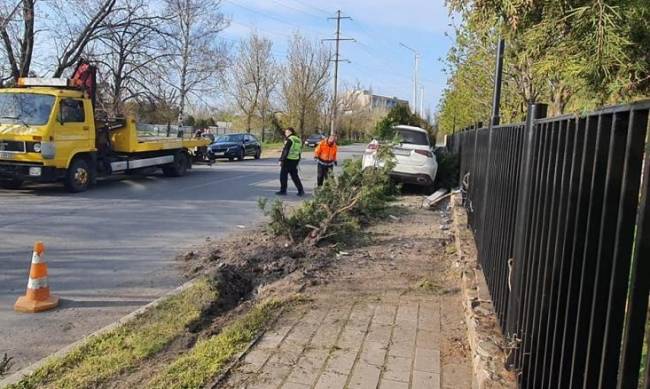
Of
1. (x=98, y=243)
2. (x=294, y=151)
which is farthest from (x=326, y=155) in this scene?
(x=98, y=243)

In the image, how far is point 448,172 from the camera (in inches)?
602

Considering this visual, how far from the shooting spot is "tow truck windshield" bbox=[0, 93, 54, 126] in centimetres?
1322

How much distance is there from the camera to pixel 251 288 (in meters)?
5.84

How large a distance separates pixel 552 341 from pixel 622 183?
0.93m

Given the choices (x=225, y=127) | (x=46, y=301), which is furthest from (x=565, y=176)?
(x=225, y=127)

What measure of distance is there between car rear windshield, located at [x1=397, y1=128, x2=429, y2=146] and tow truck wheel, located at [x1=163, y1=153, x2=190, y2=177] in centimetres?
824

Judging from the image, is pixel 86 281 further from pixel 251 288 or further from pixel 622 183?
pixel 622 183

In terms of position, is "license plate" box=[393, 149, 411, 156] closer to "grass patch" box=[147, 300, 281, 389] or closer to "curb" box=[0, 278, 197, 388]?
"curb" box=[0, 278, 197, 388]

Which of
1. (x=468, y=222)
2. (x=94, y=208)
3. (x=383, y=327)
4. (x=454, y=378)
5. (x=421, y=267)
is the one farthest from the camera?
(x=94, y=208)

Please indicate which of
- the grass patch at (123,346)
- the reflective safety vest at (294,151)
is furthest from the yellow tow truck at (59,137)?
the grass patch at (123,346)

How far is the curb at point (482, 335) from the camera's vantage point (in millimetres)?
3129

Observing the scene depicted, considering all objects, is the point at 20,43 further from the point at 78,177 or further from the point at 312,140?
the point at 312,140

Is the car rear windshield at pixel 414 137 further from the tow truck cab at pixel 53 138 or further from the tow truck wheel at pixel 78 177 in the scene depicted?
the tow truck wheel at pixel 78 177

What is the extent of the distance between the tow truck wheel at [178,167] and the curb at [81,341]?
13.5 m
